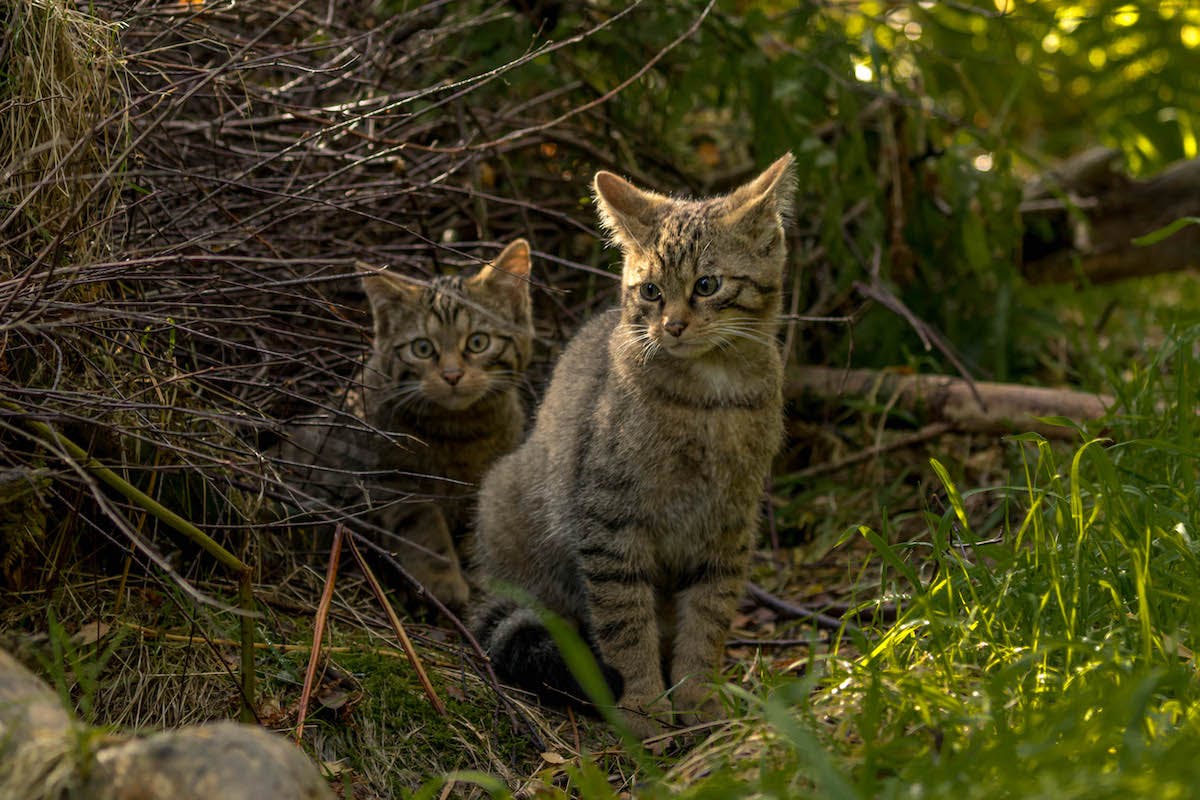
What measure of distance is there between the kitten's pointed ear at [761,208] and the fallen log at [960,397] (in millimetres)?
859

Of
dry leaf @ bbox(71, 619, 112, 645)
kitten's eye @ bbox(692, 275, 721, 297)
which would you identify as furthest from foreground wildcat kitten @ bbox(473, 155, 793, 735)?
dry leaf @ bbox(71, 619, 112, 645)

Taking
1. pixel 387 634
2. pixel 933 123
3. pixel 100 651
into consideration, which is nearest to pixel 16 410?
pixel 100 651

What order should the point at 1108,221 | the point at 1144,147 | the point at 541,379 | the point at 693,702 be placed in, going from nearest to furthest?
the point at 693,702
the point at 541,379
the point at 1144,147
the point at 1108,221

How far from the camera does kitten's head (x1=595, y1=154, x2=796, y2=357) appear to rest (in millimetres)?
3234

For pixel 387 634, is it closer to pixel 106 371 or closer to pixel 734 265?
pixel 106 371

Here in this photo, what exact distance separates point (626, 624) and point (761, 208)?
1292 millimetres

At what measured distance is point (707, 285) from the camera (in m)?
3.28

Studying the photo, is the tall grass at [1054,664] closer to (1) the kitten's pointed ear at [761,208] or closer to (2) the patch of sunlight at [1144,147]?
(1) the kitten's pointed ear at [761,208]

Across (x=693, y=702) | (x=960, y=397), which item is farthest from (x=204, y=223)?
(x=960, y=397)

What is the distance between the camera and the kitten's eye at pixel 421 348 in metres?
4.00

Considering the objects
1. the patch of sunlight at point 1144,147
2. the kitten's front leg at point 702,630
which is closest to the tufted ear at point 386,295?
the kitten's front leg at point 702,630

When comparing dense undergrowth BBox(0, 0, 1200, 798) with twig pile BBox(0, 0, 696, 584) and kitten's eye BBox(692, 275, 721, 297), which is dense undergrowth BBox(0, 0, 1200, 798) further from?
kitten's eye BBox(692, 275, 721, 297)

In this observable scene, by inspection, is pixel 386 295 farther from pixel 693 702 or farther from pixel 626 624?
pixel 693 702

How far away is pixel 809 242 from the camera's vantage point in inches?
202
